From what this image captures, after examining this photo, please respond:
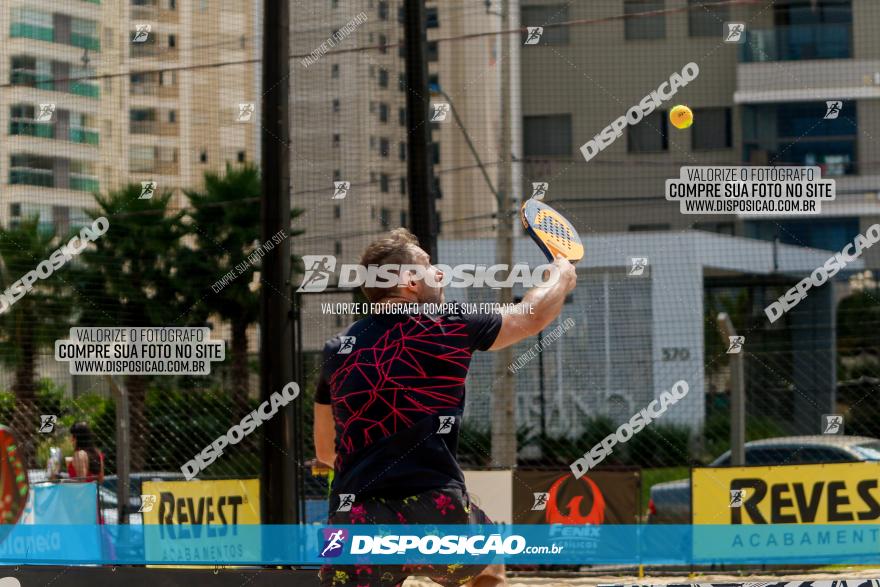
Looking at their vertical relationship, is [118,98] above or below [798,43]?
below

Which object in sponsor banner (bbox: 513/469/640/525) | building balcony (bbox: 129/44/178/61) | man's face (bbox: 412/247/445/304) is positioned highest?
building balcony (bbox: 129/44/178/61)

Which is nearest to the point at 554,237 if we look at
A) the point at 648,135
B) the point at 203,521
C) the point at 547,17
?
the point at 203,521

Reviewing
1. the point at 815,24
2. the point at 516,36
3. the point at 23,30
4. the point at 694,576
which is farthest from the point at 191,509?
the point at 815,24

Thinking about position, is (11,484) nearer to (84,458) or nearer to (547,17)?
(84,458)

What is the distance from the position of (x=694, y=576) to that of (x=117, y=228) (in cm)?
581

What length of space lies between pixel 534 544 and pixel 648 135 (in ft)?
37.2

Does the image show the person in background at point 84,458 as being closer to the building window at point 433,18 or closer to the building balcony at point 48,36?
the building balcony at point 48,36

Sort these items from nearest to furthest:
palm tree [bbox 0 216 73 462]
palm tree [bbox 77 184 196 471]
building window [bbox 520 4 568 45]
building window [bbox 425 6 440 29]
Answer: palm tree [bbox 0 216 73 462], palm tree [bbox 77 184 196 471], building window [bbox 425 6 440 29], building window [bbox 520 4 568 45]

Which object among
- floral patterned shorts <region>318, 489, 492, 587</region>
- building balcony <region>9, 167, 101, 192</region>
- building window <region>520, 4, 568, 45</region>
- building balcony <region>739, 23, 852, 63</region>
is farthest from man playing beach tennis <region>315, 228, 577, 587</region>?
building balcony <region>739, 23, 852, 63</region>

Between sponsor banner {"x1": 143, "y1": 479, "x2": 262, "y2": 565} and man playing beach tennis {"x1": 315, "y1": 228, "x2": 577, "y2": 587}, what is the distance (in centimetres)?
367

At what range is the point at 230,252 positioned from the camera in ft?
30.1

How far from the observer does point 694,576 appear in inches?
280

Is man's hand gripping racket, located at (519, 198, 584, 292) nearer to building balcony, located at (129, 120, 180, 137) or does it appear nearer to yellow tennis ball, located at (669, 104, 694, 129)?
yellow tennis ball, located at (669, 104, 694, 129)

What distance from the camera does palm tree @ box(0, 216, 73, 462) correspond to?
25.9 feet
